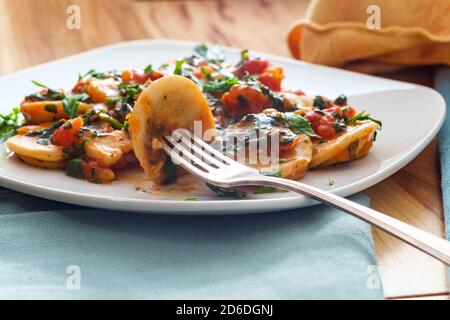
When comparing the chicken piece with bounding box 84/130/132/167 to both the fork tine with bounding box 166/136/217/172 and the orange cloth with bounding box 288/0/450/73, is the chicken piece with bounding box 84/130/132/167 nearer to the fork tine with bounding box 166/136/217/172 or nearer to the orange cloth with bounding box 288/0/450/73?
the fork tine with bounding box 166/136/217/172

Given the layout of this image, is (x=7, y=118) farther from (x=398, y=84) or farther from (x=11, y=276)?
(x=398, y=84)

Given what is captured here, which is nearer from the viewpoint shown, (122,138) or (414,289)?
(414,289)

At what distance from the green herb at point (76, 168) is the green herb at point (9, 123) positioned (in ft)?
1.83

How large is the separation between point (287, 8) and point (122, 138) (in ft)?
10.9

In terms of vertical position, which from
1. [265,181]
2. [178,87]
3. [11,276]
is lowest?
[11,276]

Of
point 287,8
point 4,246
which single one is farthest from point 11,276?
point 287,8

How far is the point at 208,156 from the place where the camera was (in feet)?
9.87

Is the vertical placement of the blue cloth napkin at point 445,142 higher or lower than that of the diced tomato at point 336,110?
lower

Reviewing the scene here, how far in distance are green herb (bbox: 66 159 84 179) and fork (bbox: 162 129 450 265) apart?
1.30 feet

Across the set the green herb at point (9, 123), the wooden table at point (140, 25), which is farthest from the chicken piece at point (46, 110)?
the wooden table at point (140, 25)

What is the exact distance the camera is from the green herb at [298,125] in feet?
10.8

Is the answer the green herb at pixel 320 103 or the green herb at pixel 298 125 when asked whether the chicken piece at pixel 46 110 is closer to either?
the green herb at pixel 298 125

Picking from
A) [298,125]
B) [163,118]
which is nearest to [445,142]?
[298,125]

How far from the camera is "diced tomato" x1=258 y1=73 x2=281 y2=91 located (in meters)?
3.82
